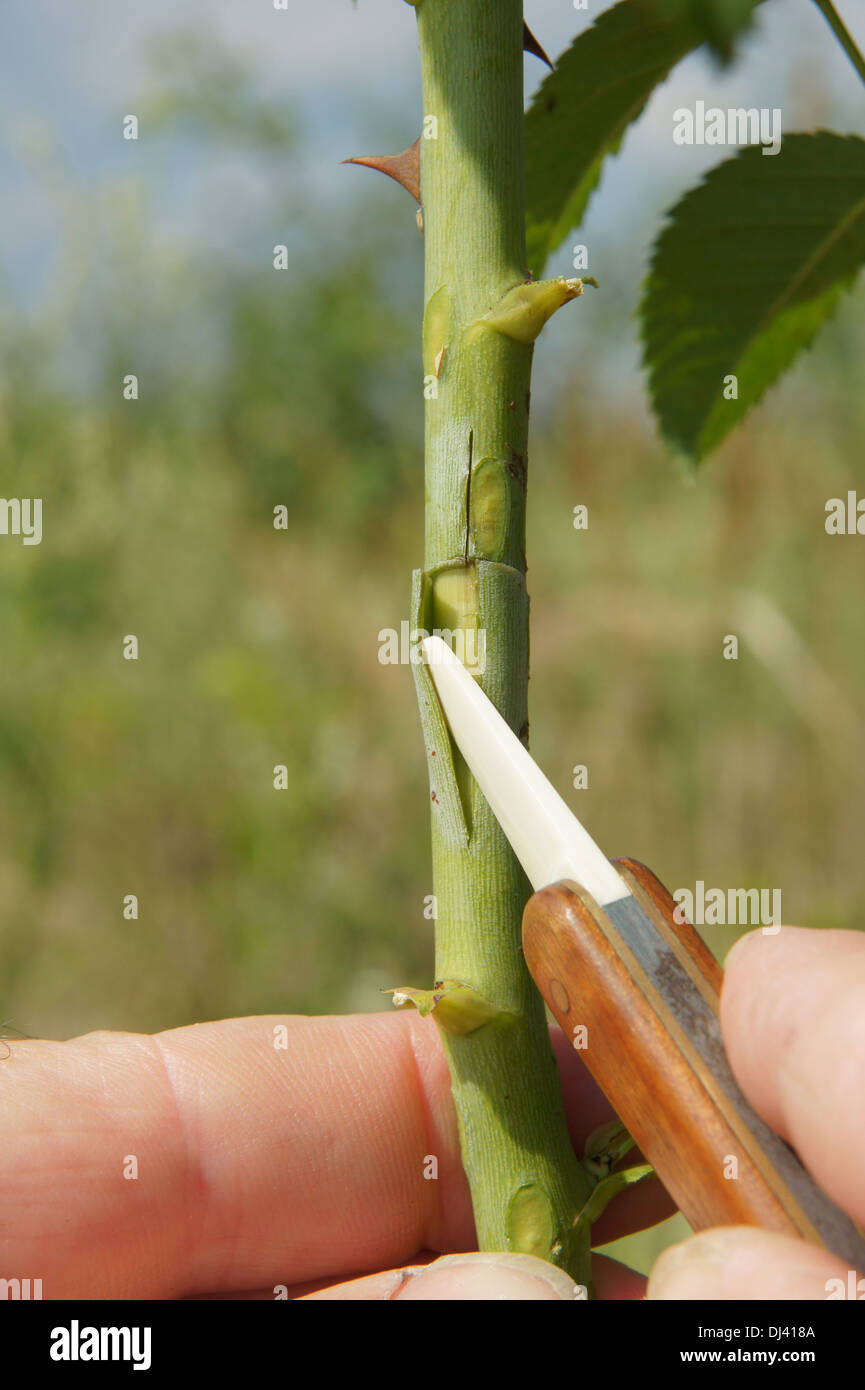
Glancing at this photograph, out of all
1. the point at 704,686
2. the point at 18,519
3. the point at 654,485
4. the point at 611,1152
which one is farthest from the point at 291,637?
the point at 611,1152

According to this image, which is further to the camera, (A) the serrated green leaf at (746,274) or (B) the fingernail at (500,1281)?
(A) the serrated green leaf at (746,274)

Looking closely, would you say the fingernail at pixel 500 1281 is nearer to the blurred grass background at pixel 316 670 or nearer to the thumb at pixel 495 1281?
the thumb at pixel 495 1281

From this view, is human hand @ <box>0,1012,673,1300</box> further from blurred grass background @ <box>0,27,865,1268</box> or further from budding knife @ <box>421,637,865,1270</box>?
blurred grass background @ <box>0,27,865,1268</box>

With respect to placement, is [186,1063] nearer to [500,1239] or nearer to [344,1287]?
[344,1287]

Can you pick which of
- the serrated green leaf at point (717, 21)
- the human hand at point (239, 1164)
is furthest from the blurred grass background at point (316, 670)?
the serrated green leaf at point (717, 21)

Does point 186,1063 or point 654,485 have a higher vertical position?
point 654,485

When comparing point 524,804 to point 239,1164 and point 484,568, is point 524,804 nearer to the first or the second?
point 484,568
